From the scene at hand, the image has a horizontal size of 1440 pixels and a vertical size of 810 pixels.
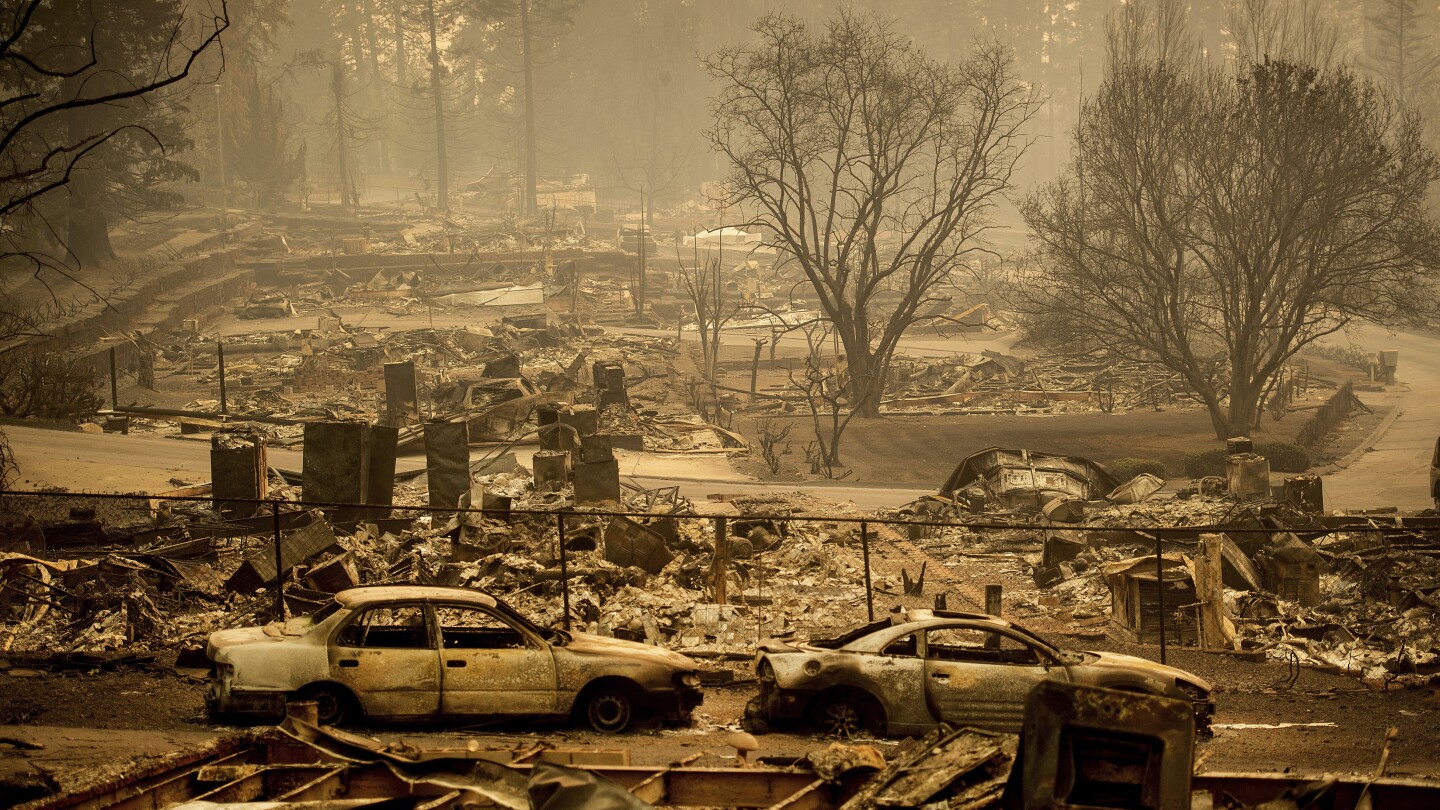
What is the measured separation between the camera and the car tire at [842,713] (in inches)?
428

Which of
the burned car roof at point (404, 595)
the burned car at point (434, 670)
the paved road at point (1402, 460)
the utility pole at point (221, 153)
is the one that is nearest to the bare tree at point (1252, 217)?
the paved road at point (1402, 460)

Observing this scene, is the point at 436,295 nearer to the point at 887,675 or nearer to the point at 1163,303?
the point at 1163,303

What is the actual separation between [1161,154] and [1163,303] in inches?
188

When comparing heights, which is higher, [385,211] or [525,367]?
[385,211]

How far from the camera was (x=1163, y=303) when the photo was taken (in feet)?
117

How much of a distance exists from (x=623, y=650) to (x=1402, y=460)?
27.5m

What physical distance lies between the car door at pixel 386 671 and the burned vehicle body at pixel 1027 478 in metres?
15.3

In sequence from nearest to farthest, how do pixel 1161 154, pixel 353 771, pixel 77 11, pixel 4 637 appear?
pixel 353 771
pixel 4 637
pixel 1161 154
pixel 77 11

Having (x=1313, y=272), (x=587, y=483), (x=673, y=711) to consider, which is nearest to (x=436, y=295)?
(x=1313, y=272)

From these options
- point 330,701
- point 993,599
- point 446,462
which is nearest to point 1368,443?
point 993,599

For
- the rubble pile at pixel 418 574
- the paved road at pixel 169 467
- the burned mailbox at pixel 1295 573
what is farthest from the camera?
the paved road at pixel 169 467

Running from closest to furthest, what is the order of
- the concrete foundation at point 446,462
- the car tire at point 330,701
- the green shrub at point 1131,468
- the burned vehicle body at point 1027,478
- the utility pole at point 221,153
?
the car tire at point 330,701 → the concrete foundation at point 446,462 → the burned vehicle body at point 1027,478 → the green shrub at point 1131,468 → the utility pole at point 221,153

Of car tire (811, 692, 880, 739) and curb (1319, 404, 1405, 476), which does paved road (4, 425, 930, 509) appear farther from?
car tire (811, 692, 880, 739)

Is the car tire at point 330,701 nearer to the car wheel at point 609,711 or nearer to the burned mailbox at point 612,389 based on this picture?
the car wheel at point 609,711
